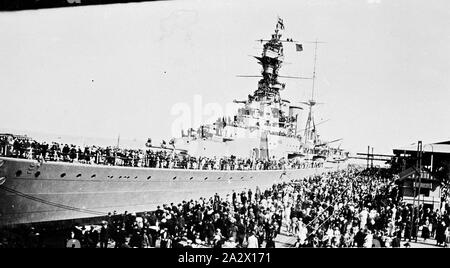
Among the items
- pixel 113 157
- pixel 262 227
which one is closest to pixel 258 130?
pixel 113 157

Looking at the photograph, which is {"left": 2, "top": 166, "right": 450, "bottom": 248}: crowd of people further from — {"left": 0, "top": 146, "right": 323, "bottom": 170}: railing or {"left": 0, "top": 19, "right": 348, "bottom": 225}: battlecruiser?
{"left": 0, "top": 146, "right": 323, "bottom": 170}: railing

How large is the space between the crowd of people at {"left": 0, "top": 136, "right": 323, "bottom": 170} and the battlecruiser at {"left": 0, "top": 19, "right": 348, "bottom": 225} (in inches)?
7.0

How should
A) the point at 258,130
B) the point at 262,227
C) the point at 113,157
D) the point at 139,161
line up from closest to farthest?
the point at 262,227, the point at 113,157, the point at 139,161, the point at 258,130

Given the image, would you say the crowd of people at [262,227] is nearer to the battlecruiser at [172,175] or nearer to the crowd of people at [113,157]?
the battlecruiser at [172,175]

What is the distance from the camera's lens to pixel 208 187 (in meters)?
12.3

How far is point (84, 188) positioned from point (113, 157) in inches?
35.0

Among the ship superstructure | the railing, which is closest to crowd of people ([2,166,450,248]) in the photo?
the railing

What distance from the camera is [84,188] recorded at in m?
8.37

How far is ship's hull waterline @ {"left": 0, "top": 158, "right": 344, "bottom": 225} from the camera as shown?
23.3 ft

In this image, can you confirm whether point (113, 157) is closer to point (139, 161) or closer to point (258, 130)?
point (139, 161)
